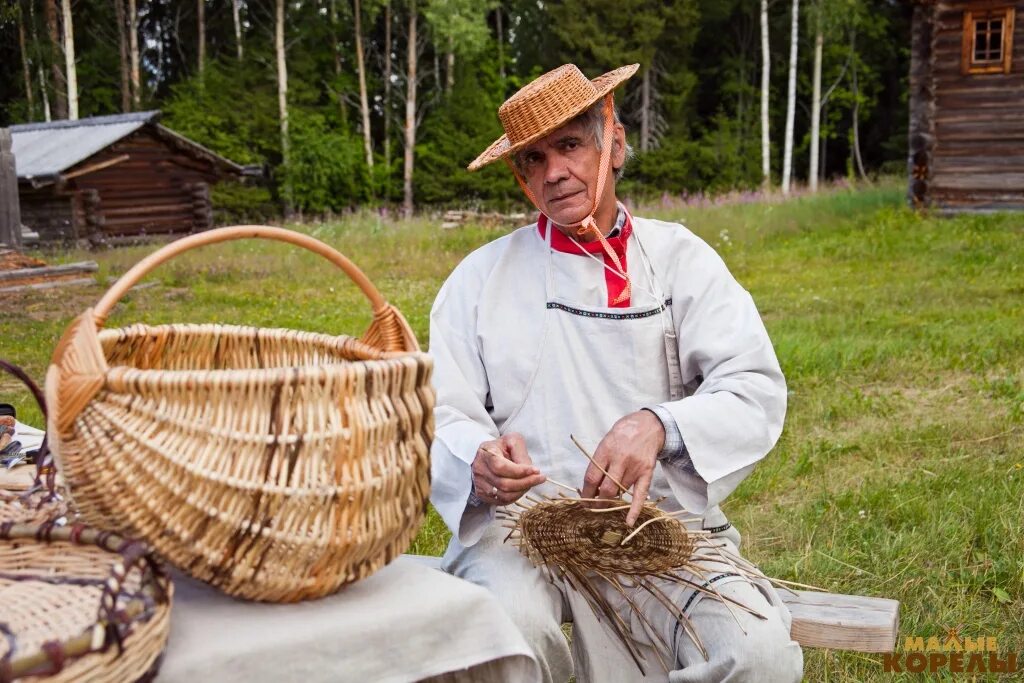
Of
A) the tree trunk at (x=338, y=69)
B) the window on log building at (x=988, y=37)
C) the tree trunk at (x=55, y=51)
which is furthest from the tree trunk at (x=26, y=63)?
the window on log building at (x=988, y=37)

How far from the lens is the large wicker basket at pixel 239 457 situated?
1375mm

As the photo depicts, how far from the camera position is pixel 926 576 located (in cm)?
370

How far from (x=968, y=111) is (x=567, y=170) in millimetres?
16263

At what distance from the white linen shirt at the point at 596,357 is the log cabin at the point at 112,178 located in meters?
17.5

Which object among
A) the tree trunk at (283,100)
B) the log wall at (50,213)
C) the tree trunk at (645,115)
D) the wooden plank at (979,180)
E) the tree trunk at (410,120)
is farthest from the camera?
the tree trunk at (645,115)

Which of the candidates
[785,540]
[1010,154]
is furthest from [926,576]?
[1010,154]

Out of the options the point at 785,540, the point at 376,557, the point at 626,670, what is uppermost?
the point at 376,557

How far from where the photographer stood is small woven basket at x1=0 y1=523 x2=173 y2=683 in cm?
119

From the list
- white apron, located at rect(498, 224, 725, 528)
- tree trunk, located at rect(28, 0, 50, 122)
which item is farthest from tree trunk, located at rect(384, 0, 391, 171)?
white apron, located at rect(498, 224, 725, 528)

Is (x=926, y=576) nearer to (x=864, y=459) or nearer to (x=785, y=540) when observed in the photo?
(x=785, y=540)

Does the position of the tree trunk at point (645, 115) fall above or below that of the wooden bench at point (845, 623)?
above

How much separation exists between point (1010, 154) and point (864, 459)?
1347 centimetres

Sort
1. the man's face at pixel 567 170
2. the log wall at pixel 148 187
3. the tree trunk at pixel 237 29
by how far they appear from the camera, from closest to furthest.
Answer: the man's face at pixel 567 170 < the log wall at pixel 148 187 < the tree trunk at pixel 237 29

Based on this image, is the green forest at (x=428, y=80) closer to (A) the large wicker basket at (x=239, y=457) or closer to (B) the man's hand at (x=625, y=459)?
(B) the man's hand at (x=625, y=459)
